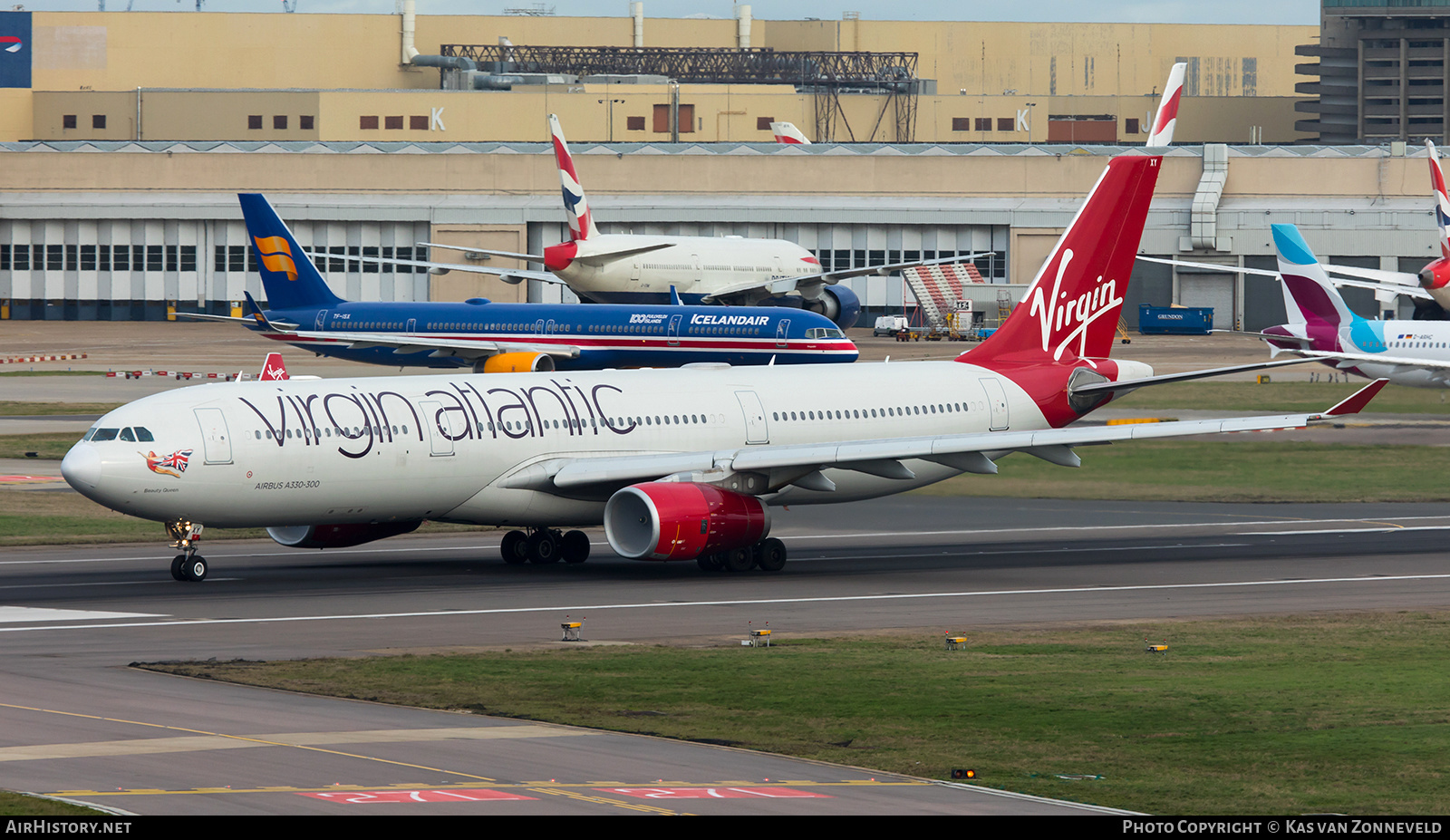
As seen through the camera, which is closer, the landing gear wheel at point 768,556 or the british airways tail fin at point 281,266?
the landing gear wheel at point 768,556

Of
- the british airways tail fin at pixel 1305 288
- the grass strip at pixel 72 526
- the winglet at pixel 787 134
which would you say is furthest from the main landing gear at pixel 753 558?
the winglet at pixel 787 134

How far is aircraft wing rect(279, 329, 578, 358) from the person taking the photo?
7919 cm

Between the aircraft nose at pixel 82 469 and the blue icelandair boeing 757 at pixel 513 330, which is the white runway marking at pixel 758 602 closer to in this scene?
the aircraft nose at pixel 82 469

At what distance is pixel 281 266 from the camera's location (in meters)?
79.8

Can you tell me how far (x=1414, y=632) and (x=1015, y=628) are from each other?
20.7ft

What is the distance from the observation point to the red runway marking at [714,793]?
18141 millimetres

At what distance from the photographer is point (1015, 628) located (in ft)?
103

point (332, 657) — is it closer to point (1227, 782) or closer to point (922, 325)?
point (1227, 782)

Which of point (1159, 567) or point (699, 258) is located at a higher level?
point (699, 258)

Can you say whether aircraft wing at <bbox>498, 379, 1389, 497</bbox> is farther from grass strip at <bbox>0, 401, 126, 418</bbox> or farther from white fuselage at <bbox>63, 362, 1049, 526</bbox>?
grass strip at <bbox>0, 401, 126, 418</bbox>

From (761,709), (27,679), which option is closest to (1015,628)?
(761,709)

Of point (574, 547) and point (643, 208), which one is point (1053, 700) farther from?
point (643, 208)

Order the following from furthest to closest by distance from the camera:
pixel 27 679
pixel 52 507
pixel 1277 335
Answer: pixel 1277 335 → pixel 52 507 → pixel 27 679

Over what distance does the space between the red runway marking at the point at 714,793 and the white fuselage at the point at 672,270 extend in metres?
89.4
